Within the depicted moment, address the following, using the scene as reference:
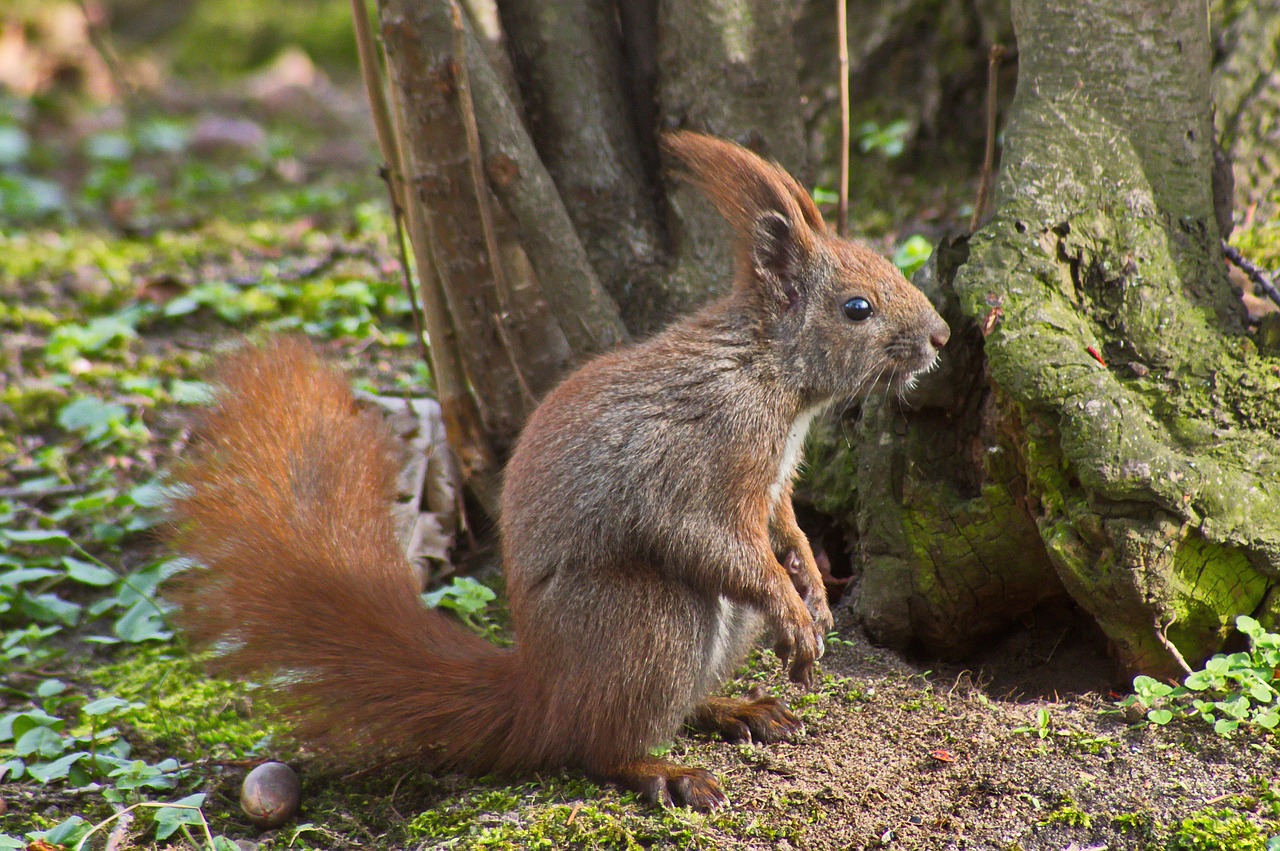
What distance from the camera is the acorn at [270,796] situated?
8.43 ft

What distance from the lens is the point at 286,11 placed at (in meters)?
10.1

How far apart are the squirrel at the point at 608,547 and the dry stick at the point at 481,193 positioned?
0.56m

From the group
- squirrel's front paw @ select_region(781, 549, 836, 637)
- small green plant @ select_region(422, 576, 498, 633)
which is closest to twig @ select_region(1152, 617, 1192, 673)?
squirrel's front paw @ select_region(781, 549, 836, 637)

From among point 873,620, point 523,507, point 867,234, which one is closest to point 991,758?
point 873,620

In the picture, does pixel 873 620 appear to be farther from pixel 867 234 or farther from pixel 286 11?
pixel 286 11

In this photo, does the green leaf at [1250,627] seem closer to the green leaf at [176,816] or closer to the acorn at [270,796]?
the acorn at [270,796]

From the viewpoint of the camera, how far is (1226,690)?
255 cm

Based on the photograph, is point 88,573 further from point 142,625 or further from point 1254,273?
point 1254,273

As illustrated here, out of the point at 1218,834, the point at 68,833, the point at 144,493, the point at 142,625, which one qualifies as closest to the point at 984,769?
the point at 1218,834

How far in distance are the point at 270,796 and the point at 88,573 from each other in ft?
4.33

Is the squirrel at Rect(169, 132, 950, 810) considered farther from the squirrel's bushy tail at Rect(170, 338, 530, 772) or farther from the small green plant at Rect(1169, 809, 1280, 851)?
the small green plant at Rect(1169, 809, 1280, 851)

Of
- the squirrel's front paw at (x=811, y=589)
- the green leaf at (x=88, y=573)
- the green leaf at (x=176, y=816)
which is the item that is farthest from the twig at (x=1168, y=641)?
the green leaf at (x=88, y=573)

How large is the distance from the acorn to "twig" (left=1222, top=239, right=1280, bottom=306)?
2.70m

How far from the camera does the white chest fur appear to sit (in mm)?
2758
